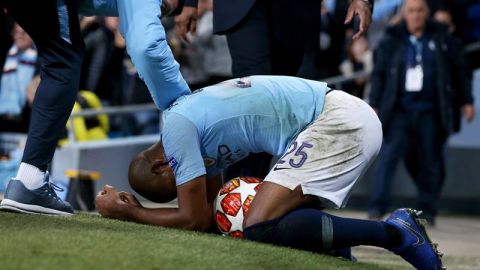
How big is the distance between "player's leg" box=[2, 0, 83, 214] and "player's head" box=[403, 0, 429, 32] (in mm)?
6125

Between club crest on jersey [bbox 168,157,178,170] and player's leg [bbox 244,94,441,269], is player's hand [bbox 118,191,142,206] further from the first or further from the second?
player's leg [bbox 244,94,441,269]

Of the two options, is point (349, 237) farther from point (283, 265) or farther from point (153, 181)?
point (153, 181)

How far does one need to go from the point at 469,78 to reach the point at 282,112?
257 inches

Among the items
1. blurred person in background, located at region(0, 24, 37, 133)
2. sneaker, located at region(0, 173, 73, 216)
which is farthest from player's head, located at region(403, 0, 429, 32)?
sneaker, located at region(0, 173, 73, 216)

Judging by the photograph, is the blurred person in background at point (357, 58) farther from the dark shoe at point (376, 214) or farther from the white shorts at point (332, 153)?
the white shorts at point (332, 153)

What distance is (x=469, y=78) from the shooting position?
12234mm

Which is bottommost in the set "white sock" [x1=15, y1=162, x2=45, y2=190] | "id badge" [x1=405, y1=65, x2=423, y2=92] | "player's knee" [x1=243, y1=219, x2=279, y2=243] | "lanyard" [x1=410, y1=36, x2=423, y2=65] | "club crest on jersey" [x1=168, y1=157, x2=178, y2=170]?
"id badge" [x1=405, y1=65, x2=423, y2=92]

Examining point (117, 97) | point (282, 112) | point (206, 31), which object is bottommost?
point (117, 97)

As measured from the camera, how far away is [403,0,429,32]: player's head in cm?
1166

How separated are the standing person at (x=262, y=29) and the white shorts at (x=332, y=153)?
0.93m

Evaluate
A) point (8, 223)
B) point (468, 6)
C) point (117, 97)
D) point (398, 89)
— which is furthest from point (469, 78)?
point (8, 223)

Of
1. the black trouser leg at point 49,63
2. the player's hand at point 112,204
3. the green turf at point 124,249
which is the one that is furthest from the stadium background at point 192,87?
the green turf at point 124,249

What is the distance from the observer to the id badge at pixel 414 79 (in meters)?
11.6

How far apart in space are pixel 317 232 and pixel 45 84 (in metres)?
1.61
